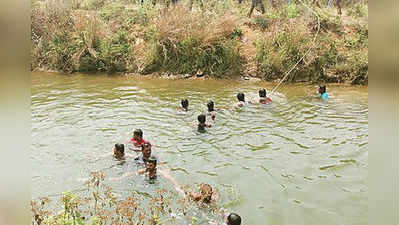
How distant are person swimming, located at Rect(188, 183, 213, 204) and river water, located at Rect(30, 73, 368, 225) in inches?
11.3

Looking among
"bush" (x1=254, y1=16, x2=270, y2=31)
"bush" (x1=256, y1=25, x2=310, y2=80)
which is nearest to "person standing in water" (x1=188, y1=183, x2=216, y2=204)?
"bush" (x1=256, y1=25, x2=310, y2=80)

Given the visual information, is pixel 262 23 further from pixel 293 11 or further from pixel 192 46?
pixel 192 46

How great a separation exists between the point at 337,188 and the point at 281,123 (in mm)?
2996

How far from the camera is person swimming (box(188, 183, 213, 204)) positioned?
15.9 ft

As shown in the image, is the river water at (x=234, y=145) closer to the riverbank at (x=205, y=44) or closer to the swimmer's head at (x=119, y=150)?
the swimmer's head at (x=119, y=150)

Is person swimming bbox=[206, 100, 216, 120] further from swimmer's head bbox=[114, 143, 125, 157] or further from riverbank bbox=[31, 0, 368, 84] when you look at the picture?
riverbank bbox=[31, 0, 368, 84]

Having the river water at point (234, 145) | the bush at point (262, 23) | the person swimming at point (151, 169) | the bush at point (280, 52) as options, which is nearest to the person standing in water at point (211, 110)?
the river water at point (234, 145)

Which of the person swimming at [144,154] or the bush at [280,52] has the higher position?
the bush at [280,52]

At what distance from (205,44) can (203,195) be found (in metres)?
9.23

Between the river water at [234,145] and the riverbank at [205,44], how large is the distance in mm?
1545

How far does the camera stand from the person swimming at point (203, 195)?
4.86 meters

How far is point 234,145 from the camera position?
7129mm
